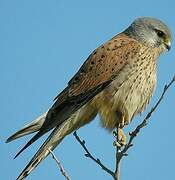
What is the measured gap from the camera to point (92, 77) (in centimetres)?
541

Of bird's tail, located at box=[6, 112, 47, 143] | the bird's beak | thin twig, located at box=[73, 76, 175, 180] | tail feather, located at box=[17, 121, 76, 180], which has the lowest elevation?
thin twig, located at box=[73, 76, 175, 180]

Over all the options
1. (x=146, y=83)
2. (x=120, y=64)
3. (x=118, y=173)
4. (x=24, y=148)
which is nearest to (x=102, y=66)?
(x=120, y=64)

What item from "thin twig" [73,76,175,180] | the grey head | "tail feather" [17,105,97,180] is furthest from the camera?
the grey head

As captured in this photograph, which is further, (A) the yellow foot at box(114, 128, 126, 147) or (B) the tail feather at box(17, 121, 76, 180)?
(B) the tail feather at box(17, 121, 76, 180)

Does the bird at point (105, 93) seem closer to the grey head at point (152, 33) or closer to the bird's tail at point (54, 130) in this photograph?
the bird's tail at point (54, 130)

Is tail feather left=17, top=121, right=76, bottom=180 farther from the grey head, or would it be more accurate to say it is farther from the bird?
the grey head

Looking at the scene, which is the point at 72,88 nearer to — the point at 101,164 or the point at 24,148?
the point at 24,148

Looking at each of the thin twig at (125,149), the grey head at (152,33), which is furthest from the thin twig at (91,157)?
the grey head at (152,33)

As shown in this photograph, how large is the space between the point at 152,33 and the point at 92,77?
1.06 meters

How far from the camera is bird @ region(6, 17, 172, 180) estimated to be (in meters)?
5.06

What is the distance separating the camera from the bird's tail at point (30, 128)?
470 cm

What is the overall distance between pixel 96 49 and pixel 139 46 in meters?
0.51

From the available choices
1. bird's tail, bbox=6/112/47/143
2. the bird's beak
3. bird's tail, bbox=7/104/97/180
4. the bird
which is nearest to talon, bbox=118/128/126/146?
the bird

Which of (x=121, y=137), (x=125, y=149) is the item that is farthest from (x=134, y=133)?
(x=121, y=137)
